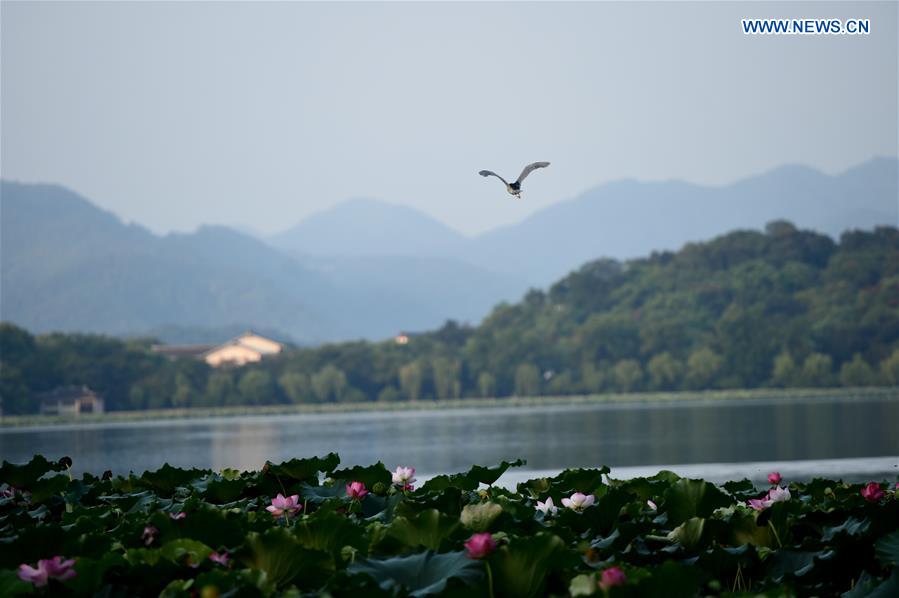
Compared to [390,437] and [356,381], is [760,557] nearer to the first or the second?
[390,437]

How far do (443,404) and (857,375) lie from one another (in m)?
21.8

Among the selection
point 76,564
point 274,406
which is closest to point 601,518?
point 76,564

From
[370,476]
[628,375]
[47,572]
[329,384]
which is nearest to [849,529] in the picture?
[370,476]

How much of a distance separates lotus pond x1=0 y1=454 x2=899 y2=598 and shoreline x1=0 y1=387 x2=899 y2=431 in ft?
196

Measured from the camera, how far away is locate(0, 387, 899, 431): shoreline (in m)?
64.9

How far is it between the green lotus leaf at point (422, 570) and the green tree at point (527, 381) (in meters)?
70.5

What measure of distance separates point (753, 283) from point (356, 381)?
25.4m

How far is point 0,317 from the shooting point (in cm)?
17238

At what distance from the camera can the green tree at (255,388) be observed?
7419 cm

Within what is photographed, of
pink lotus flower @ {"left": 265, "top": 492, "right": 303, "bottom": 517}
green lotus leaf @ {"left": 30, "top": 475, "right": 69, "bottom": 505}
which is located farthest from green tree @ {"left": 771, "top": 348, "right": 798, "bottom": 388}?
pink lotus flower @ {"left": 265, "top": 492, "right": 303, "bottom": 517}

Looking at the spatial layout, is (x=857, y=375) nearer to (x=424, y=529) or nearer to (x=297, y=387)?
(x=297, y=387)

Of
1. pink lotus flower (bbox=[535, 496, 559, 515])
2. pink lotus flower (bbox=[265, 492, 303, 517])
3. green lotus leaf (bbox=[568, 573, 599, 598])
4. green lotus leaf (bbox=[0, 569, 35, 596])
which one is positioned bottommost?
green lotus leaf (bbox=[0, 569, 35, 596])

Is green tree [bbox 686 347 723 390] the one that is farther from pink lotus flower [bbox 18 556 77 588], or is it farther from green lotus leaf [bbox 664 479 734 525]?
pink lotus flower [bbox 18 556 77 588]

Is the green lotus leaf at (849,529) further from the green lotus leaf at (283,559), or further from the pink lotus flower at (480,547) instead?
the green lotus leaf at (283,559)
